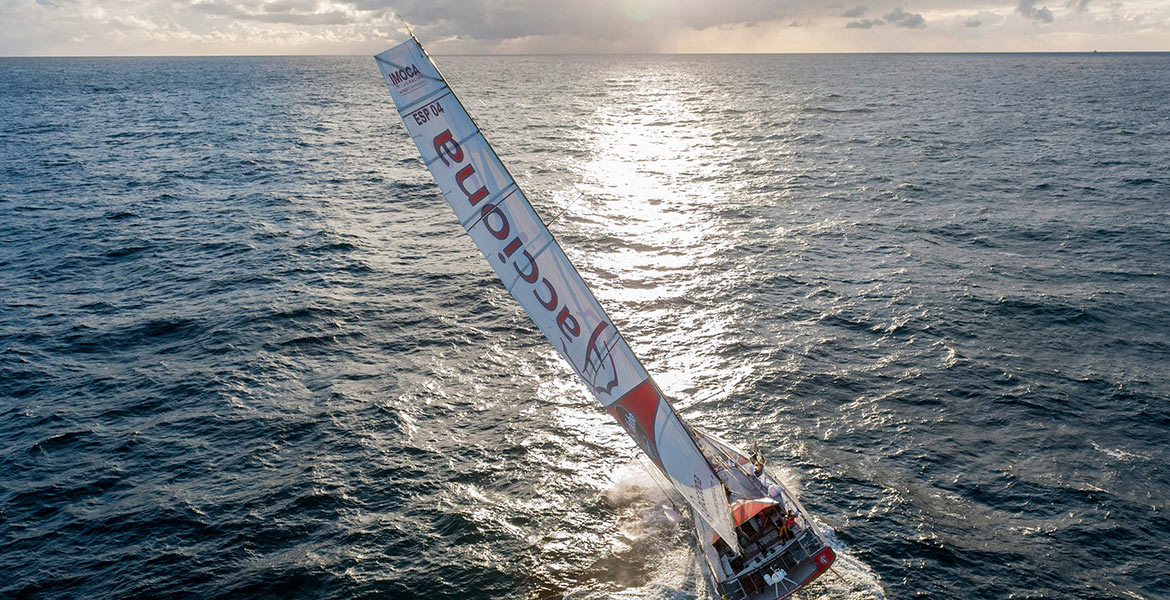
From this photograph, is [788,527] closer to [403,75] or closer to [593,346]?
[593,346]

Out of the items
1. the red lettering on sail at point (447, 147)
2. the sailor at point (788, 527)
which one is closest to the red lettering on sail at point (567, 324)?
the red lettering on sail at point (447, 147)

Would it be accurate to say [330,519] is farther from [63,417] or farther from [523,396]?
[63,417]

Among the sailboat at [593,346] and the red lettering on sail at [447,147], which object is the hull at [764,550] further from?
the red lettering on sail at [447,147]

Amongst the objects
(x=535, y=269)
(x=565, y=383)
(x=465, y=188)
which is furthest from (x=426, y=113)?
(x=565, y=383)

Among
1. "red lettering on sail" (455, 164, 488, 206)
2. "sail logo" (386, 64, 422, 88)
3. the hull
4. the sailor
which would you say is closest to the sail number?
"sail logo" (386, 64, 422, 88)

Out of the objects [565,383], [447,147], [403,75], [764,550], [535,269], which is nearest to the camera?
[403,75]
